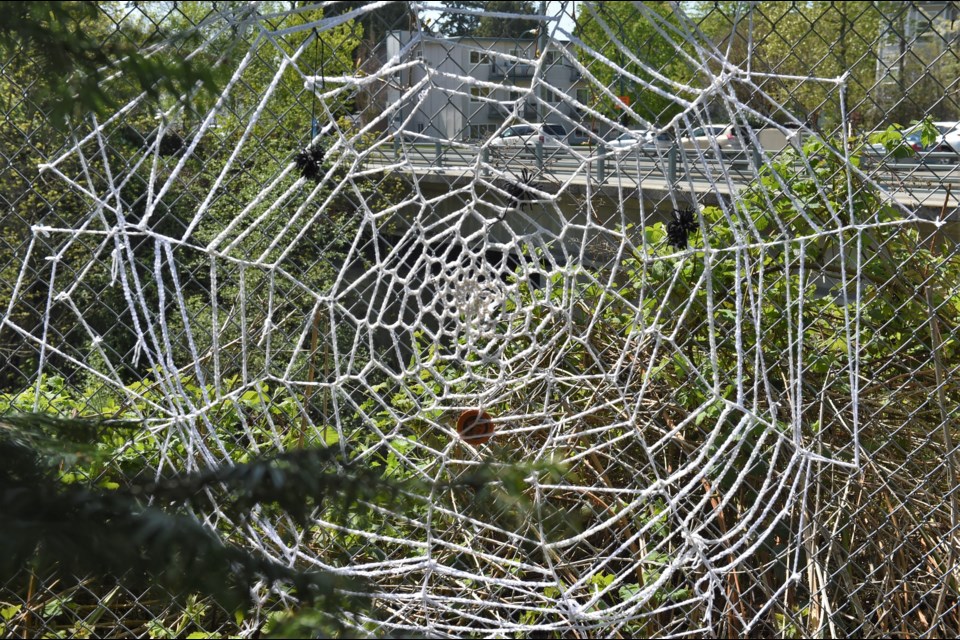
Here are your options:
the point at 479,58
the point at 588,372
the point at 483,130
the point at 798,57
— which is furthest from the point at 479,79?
the point at 588,372

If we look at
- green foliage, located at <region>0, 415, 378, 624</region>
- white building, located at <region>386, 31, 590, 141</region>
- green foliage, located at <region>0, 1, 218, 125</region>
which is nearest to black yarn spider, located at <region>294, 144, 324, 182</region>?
white building, located at <region>386, 31, 590, 141</region>

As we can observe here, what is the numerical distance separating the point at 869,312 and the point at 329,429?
142 cm

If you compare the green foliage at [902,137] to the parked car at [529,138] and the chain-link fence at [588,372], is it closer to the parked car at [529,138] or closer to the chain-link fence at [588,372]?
the chain-link fence at [588,372]

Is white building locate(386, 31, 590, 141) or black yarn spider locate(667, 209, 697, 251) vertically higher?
white building locate(386, 31, 590, 141)

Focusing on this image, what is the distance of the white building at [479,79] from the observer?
176 centimetres

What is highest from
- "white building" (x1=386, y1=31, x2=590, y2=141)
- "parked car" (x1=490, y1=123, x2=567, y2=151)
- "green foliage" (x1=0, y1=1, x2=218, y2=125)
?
"green foliage" (x1=0, y1=1, x2=218, y2=125)

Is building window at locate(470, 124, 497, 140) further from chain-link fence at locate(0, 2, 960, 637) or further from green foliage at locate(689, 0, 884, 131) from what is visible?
green foliage at locate(689, 0, 884, 131)

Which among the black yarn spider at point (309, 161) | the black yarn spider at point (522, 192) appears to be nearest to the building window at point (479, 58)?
the black yarn spider at point (522, 192)

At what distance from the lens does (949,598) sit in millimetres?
2244

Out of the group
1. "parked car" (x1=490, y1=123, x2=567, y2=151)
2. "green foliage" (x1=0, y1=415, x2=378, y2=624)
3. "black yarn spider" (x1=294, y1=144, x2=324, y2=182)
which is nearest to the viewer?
"green foliage" (x1=0, y1=415, x2=378, y2=624)

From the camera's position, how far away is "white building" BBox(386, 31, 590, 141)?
1764 mm

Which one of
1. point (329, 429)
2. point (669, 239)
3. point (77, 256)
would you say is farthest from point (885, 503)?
point (77, 256)

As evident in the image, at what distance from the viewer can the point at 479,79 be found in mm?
1941

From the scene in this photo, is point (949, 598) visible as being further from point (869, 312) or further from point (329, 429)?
point (329, 429)
